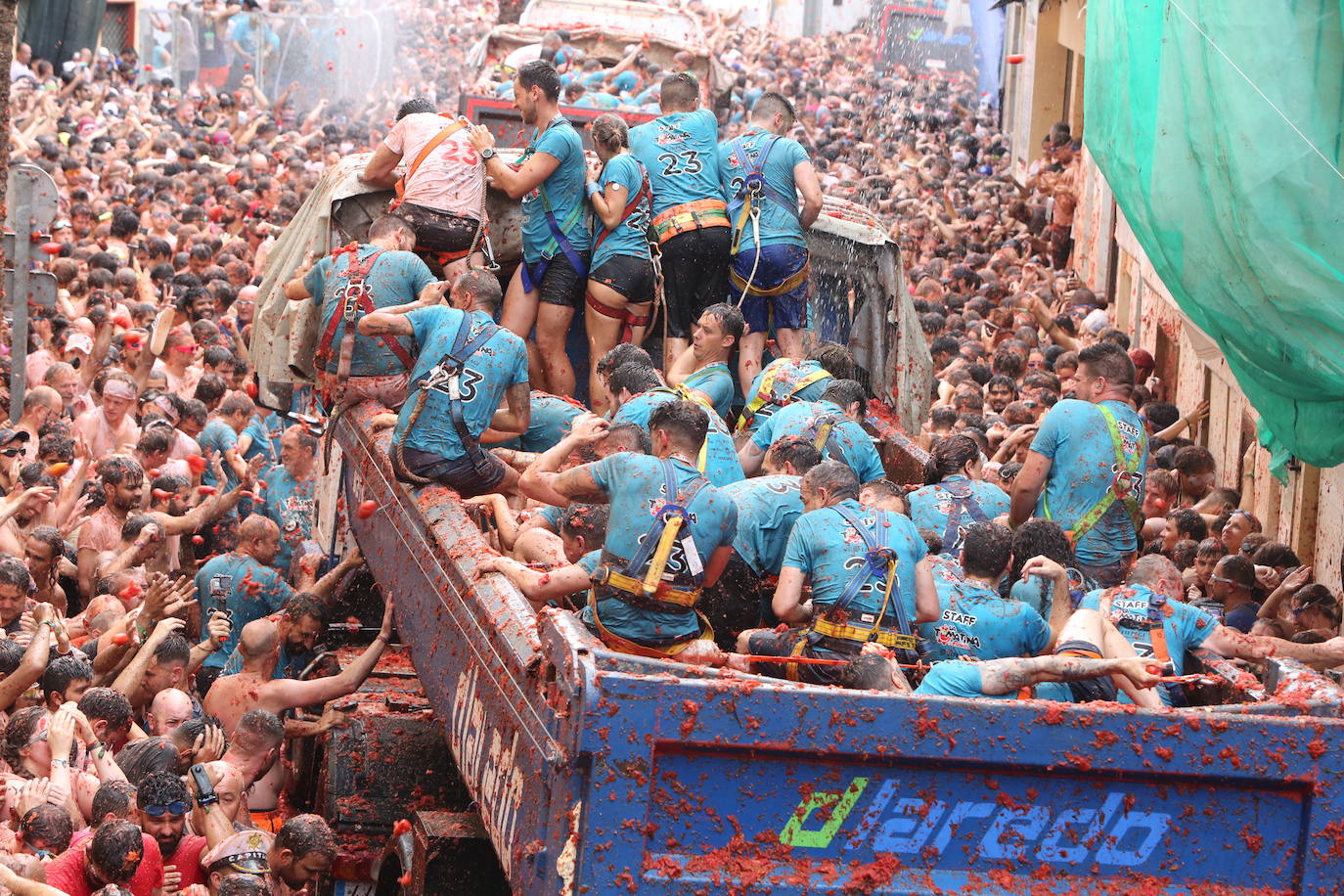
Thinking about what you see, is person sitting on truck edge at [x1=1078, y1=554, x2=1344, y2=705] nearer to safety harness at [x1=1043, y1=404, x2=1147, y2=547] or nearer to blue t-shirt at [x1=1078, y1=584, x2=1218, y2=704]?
blue t-shirt at [x1=1078, y1=584, x2=1218, y2=704]

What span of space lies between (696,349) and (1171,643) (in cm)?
319

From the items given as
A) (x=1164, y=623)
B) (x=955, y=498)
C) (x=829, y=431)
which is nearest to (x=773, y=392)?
(x=829, y=431)

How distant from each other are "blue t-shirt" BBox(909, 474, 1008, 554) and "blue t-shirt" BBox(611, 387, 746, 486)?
33.7 inches

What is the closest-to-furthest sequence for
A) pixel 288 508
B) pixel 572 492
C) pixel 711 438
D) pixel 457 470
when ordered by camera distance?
pixel 572 492
pixel 457 470
pixel 711 438
pixel 288 508

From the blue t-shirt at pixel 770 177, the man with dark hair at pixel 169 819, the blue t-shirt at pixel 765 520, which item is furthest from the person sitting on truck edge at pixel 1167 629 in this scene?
the blue t-shirt at pixel 770 177

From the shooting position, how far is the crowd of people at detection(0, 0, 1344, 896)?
18.5ft

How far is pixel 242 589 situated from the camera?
8703 mm

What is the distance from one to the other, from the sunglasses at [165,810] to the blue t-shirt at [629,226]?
4.02 meters

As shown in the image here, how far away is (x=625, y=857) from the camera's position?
425cm

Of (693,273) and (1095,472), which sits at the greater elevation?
(693,273)

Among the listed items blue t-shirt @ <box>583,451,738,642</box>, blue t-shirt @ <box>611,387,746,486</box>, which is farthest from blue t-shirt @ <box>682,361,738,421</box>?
blue t-shirt @ <box>583,451,738,642</box>

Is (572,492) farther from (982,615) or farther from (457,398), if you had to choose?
(982,615)

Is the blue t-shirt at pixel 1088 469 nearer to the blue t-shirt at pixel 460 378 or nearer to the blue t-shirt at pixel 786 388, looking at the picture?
the blue t-shirt at pixel 786 388

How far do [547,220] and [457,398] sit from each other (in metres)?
2.48
